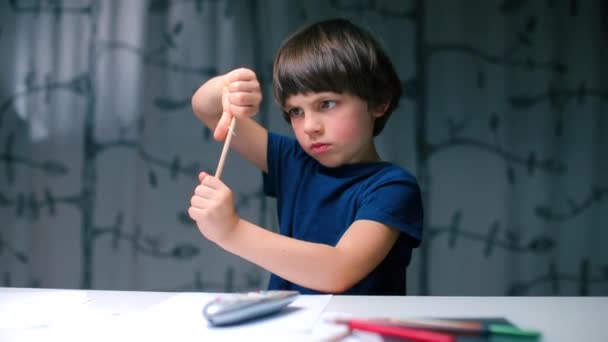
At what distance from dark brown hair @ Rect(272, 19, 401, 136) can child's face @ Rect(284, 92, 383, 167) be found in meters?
0.01

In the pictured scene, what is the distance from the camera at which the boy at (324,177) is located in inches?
25.5

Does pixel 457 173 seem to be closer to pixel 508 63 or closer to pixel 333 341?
pixel 508 63

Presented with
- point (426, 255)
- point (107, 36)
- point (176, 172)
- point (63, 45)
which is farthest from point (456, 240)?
point (63, 45)

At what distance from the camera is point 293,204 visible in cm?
91

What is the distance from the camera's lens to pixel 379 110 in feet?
2.92

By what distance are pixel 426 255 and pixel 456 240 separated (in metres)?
0.11

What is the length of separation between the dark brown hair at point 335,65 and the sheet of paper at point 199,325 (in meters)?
0.36

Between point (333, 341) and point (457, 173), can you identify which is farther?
point (457, 173)

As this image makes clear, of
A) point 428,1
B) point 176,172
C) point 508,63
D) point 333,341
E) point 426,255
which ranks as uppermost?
point 428,1

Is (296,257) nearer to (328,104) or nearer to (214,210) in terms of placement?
(214,210)

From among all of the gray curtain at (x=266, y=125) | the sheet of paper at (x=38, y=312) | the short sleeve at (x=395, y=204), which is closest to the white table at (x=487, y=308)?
the sheet of paper at (x=38, y=312)

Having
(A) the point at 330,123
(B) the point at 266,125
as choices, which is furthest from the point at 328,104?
(B) the point at 266,125

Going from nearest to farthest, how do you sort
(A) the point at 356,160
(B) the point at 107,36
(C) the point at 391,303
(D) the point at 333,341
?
1. (D) the point at 333,341
2. (C) the point at 391,303
3. (A) the point at 356,160
4. (B) the point at 107,36

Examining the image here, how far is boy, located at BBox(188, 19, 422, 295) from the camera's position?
0.65 m
